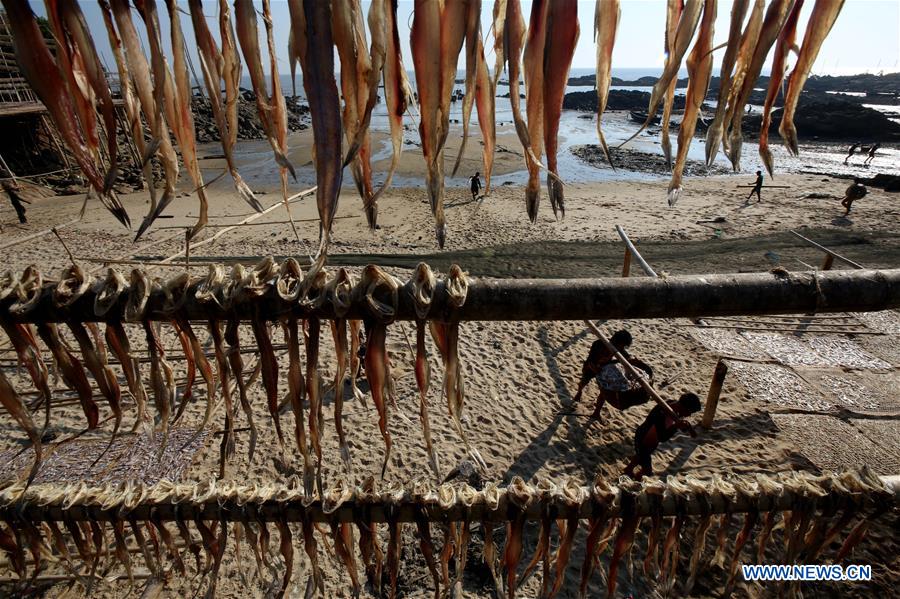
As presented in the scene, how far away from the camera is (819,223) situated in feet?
45.9

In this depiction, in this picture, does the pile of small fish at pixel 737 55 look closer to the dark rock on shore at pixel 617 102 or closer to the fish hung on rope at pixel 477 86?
the fish hung on rope at pixel 477 86

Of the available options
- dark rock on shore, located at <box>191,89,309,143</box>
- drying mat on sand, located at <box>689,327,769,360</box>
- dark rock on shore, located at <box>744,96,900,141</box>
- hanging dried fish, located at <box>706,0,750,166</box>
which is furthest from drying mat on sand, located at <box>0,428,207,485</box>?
dark rock on shore, located at <box>744,96,900,141</box>

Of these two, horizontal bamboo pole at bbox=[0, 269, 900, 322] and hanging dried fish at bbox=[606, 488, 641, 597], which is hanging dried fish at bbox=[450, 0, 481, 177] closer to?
horizontal bamboo pole at bbox=[0, 269, 900, 322]

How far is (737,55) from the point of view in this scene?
114 centimetres

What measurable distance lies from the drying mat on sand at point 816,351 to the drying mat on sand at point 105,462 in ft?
26.4

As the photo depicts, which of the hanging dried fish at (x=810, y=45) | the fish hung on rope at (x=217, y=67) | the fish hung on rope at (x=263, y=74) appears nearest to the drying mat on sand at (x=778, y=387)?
the hanging dried fish at (x=810, y=45)

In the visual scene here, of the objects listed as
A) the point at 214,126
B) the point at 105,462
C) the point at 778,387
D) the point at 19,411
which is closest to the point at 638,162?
the point at 778,387

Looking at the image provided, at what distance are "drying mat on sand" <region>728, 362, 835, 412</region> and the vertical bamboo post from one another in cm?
100

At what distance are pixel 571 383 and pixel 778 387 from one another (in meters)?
2.74

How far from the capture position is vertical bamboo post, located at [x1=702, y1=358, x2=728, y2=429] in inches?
190

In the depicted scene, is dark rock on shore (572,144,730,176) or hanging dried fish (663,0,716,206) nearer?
hanging dried fish (663,0,716,206)

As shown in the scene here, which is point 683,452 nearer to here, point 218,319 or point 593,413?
point 593,413

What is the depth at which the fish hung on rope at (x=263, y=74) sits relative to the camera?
3.48 feet

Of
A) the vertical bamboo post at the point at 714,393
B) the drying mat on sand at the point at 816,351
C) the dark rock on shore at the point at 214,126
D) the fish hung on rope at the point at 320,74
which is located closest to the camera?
the fish hung on rope at the point at 320,74
